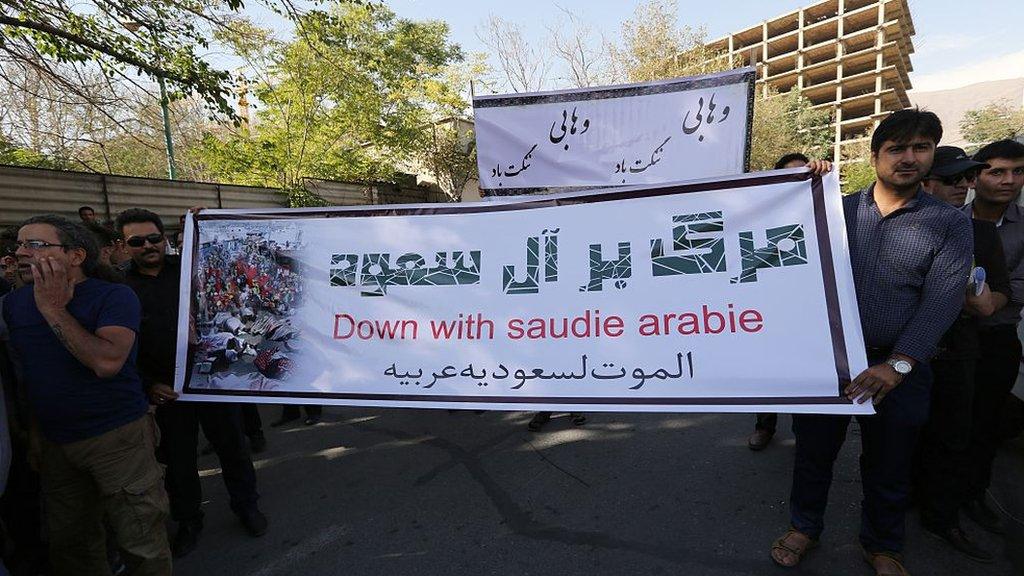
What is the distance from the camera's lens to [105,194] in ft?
30.3

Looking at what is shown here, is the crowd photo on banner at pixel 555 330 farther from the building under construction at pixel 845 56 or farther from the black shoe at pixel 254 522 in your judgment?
the building under construction at pixel 845 56

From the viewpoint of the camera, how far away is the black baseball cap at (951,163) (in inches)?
92.0

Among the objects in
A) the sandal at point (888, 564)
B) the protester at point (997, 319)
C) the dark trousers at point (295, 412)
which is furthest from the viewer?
the dark trousers at point (295, 412)

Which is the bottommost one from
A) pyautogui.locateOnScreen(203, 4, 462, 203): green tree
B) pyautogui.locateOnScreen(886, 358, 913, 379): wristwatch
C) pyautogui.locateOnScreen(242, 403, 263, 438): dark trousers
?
pyautogui.locateOnScreen(242, 403, 263, 438): dark trousers

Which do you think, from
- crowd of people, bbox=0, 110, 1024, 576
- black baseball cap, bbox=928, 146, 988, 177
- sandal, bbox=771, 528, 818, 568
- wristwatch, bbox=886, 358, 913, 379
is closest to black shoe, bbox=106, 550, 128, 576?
crowd of people, bbox=0, 110, 1024, 576

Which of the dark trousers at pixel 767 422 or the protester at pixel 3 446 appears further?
the dark trousers at pixel 767 422

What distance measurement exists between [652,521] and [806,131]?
48.6m

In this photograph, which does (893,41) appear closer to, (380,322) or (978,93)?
(380,322)

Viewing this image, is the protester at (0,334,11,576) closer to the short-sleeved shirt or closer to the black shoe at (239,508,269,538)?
the short-sleeved shirt

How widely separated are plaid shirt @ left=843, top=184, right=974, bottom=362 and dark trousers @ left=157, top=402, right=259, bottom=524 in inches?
126

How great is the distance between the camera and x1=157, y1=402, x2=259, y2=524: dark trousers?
279cm

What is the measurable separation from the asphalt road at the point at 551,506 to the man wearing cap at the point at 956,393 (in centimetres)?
13

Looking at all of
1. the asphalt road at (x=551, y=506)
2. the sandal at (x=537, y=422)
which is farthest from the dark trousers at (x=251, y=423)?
the sandal at (x=537, y=422)

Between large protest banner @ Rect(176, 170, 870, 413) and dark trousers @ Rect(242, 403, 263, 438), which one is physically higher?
large protest banner @ Rect(176, 170, 870, 413)
